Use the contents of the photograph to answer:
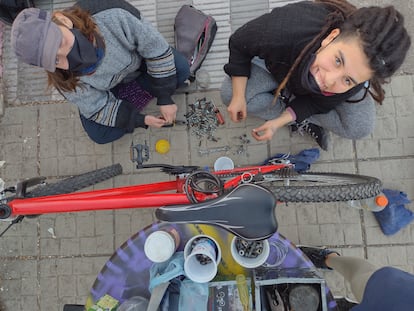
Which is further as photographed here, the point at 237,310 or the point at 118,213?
the point at 118,213

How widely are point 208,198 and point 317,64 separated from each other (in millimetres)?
856

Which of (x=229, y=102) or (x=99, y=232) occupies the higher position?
(x=229, y=102)

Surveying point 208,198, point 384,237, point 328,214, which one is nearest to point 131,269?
point 208,198

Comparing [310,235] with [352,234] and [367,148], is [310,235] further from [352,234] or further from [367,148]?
[367,148]

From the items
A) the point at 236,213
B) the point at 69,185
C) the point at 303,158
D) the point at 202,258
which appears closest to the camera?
the point at 236,213

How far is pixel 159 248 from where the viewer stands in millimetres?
1853

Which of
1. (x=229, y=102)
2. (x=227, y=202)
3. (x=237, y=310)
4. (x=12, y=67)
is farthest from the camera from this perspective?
(x=12, y=67)

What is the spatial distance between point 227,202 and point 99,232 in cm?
192

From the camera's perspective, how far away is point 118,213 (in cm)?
304

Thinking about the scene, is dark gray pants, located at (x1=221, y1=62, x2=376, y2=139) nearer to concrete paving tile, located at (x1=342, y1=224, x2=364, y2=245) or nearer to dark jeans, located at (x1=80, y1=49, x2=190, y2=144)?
dark jeans, located at (x1=80, y1=49, x2=190, y2=144)

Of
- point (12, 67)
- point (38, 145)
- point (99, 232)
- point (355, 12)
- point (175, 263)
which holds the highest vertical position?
point (12, 67)

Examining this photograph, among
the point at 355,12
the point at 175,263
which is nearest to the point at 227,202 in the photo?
the point at 175,263

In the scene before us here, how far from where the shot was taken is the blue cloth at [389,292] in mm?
1614

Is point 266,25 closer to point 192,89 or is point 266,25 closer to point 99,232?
point 192,89
